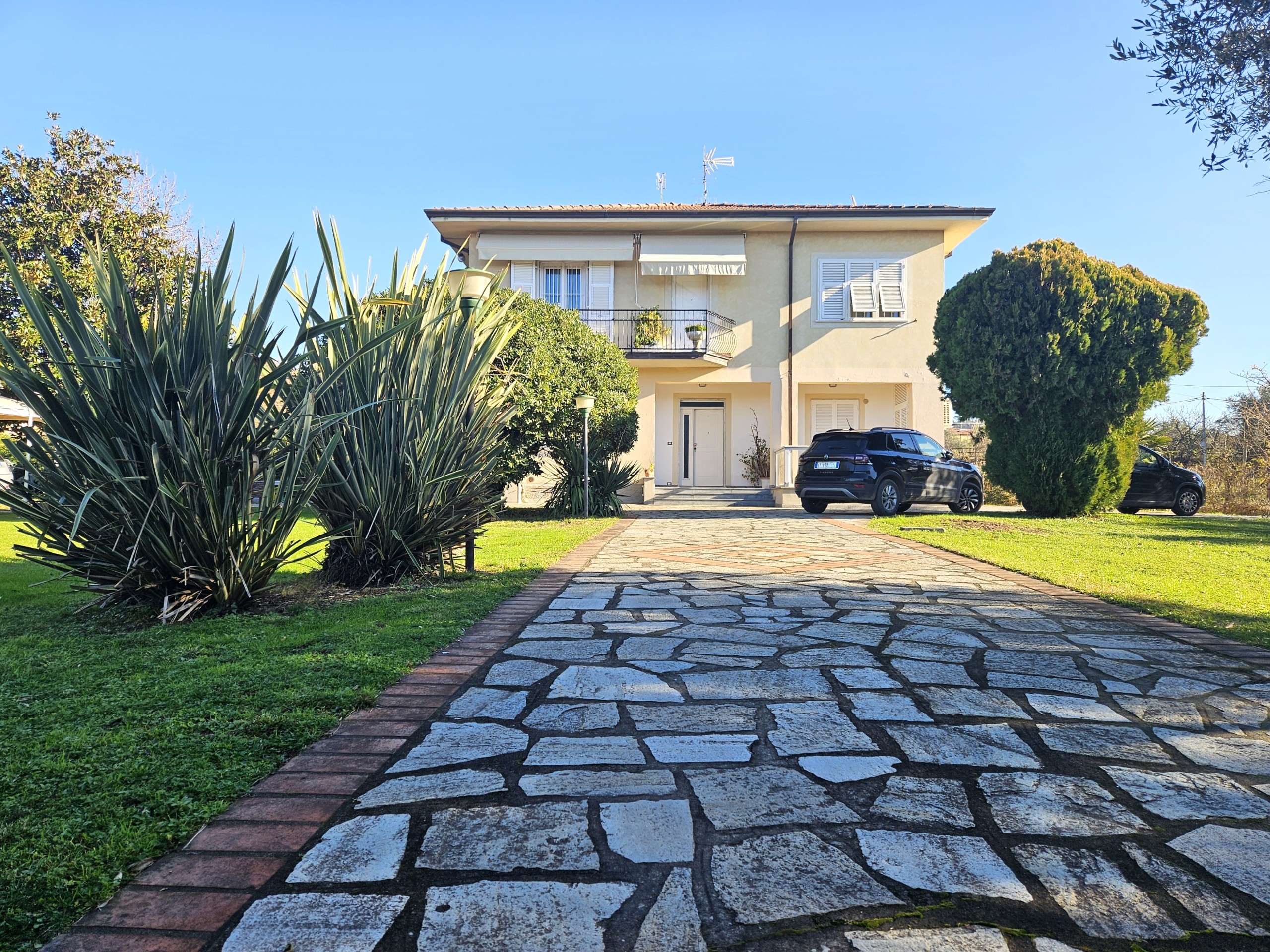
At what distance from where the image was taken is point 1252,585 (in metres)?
6.88

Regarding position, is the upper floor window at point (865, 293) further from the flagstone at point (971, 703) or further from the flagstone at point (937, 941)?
the flagstone at point (937, 941)

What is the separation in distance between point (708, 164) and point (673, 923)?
1014 inches

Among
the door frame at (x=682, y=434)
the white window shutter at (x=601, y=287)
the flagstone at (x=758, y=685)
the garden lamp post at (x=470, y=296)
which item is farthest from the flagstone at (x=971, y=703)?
the door frame at (x=682, y=434)

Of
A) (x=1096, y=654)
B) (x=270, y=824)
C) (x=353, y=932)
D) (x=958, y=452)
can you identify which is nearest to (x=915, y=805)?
(x=353, y=932)

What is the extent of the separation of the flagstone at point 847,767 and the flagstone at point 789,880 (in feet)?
1.53

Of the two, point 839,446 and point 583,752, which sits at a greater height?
point 839,446

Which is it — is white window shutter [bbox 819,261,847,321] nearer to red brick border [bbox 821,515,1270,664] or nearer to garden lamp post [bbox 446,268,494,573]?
red brick border [bbox 821,515,1270,664]

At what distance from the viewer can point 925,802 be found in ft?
8.16

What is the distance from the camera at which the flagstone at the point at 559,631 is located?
476 cm

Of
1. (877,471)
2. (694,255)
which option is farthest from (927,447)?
(694,255)

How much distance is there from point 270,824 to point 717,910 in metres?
1.28

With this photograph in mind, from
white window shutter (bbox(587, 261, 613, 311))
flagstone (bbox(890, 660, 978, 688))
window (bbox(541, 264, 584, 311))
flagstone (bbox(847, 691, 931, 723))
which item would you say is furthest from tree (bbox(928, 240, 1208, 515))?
flagstone (bbox(847, 691, 931, 723))

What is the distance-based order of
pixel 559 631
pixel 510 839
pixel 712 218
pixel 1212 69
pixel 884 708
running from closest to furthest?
pixel 510 839 < pixel 884 708 < pixel 559 631 < pixel 1212 69 < pixel 712 218

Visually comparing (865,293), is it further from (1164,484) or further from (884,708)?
(884,708)
